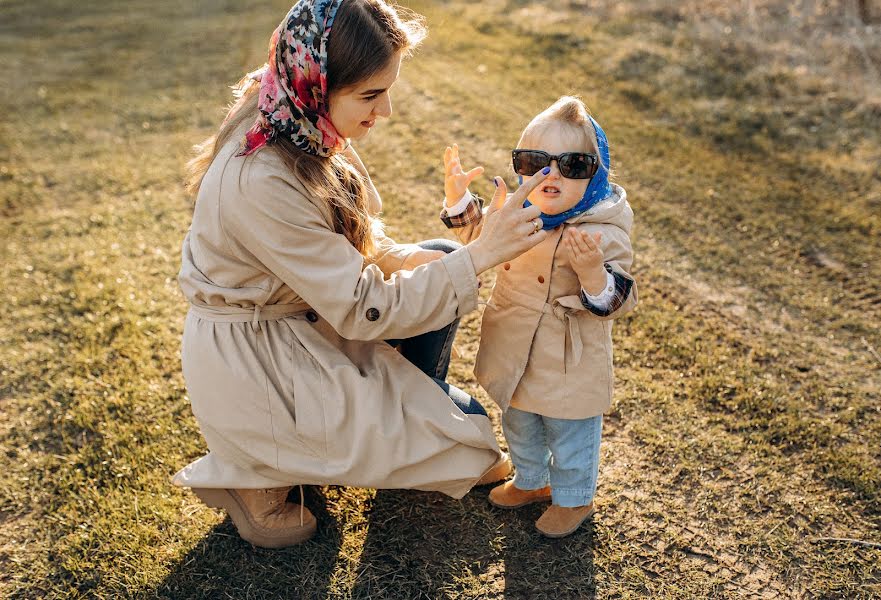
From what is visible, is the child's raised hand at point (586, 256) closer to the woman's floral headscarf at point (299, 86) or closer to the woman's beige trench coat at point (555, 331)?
the woman's beige trench coat at point (555, 331)

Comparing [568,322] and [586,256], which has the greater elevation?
[586,256]

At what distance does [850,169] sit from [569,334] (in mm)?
3512

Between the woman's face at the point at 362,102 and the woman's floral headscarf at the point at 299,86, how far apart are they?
0.03 m

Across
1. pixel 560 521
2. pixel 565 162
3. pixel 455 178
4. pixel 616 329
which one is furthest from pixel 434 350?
pixel 616 329

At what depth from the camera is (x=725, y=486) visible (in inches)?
110

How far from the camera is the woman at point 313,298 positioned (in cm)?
211

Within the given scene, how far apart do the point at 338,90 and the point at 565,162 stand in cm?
67

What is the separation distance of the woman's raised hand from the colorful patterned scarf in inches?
4.6

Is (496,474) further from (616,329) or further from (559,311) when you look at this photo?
(616,329)

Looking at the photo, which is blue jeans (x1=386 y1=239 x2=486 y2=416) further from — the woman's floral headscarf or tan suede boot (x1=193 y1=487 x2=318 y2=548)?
the woman's floral headscarf

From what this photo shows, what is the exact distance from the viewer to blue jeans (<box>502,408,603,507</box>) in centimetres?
246

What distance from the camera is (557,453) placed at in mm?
2486

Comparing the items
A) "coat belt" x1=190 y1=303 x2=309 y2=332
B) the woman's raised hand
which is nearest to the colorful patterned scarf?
the woman's raised hand

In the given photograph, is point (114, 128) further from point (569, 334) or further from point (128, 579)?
point (569, 334)
